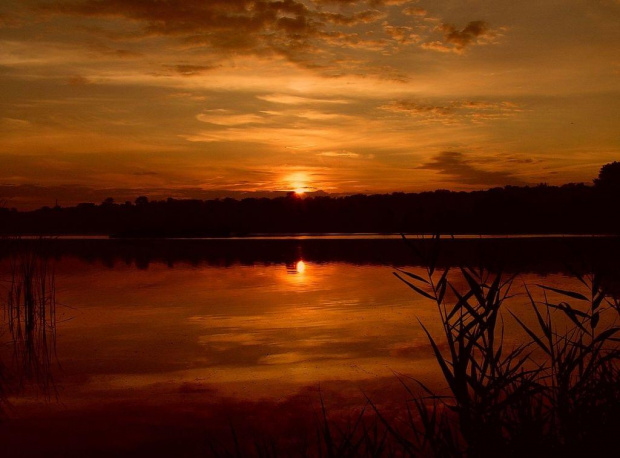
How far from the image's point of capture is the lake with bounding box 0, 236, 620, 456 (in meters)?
5.30

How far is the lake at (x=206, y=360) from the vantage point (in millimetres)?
5301

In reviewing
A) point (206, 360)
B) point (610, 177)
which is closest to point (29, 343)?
point (206, 360)

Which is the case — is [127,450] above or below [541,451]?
below

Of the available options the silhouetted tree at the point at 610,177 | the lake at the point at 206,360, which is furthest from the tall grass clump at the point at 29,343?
the silhouetted tree at the point at 610,177

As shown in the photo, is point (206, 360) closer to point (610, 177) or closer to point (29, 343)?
point (29, 343)

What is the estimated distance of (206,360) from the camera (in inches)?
297

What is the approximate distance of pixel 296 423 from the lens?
532 centimetres

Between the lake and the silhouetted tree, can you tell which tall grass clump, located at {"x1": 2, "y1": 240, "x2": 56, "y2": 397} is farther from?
the silhouetted tree

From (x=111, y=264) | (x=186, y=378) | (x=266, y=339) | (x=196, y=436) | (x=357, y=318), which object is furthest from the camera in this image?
(x=111, y=264)

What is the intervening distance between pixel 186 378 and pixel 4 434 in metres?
2.00

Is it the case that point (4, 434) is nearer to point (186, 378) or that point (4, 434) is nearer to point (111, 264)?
point (186, 378)

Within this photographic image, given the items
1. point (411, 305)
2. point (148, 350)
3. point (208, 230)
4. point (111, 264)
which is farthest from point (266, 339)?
point (208, 230)

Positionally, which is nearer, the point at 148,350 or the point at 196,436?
the point at 196,436

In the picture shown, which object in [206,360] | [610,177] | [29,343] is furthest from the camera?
[610,177]
